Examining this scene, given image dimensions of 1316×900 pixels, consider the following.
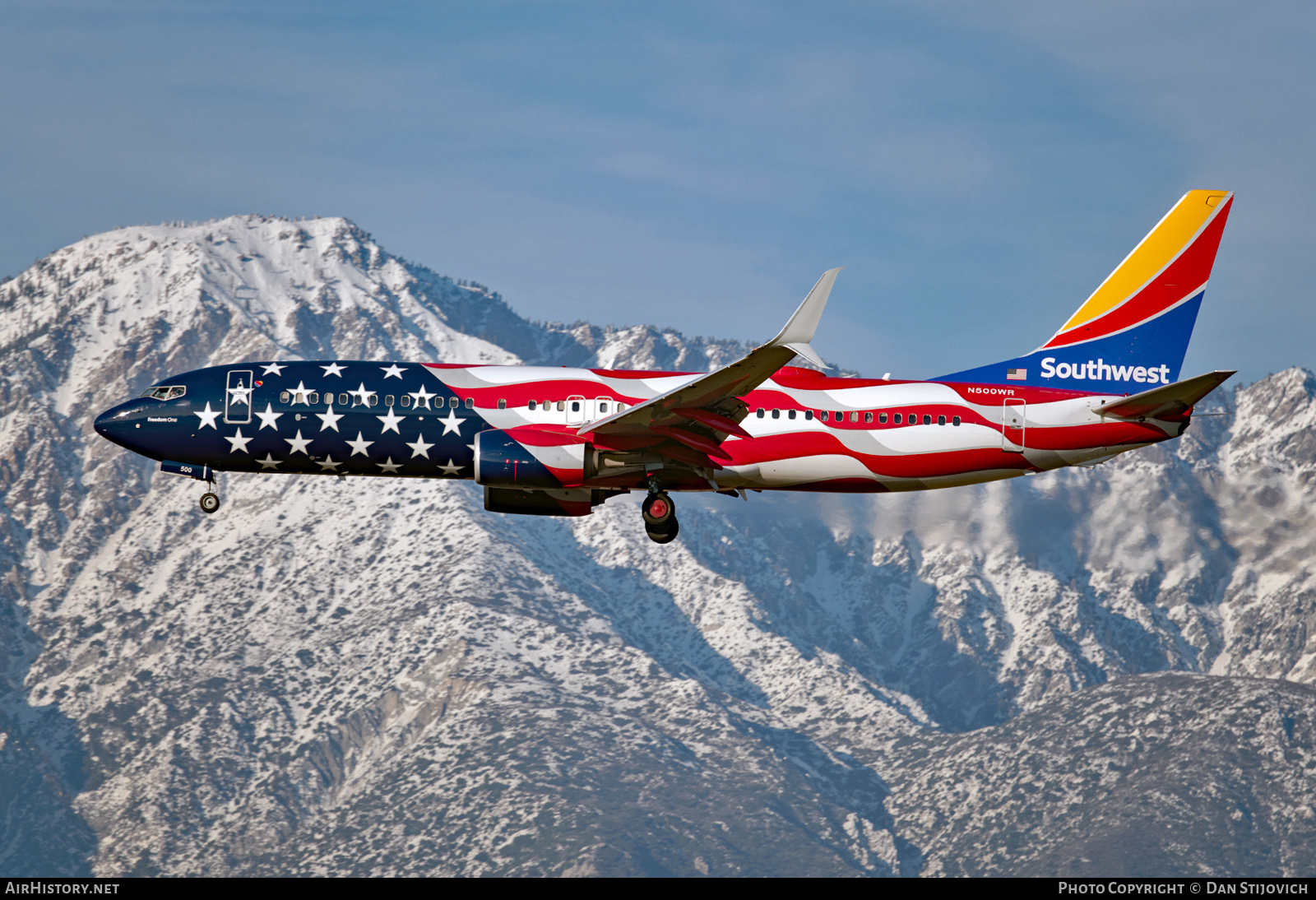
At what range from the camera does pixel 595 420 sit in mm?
52156

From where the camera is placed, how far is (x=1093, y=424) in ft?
176

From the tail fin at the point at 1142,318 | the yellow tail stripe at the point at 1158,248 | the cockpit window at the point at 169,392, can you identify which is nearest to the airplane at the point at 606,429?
the cockpit window at the point at 169,392

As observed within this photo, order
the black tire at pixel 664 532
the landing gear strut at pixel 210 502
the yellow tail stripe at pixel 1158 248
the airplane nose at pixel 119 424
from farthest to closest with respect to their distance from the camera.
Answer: the yellow tail stripe at pixel 1158 248 < the airplane nose at pixel 119 424 < the black tire at pixel 664 532 < the landing gear strut at pixel 210 502

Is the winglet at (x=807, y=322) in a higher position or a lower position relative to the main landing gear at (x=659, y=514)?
higher

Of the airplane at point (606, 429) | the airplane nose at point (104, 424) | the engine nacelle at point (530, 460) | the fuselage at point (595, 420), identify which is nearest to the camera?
the engine nacelle at point (530, 460)

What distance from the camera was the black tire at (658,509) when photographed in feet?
171

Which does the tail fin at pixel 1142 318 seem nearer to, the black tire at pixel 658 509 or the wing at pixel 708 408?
the wing at pixel 708 408

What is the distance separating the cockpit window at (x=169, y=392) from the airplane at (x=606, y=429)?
5 centimetres

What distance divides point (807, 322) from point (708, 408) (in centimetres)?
635

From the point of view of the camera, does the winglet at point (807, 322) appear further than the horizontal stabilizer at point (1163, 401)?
No
